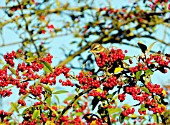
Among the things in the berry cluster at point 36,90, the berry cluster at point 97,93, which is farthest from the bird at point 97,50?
the berry cluster at point 36,90

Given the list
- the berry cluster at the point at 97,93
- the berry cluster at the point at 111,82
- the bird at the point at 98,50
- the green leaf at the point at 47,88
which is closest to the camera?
the berry cluster at the point at 111,82

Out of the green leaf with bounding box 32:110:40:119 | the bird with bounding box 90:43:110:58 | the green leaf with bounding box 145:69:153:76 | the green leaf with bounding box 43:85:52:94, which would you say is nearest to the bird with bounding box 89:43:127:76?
the bird with bounding box 90:43:110:58

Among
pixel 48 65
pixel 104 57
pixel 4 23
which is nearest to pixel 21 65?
pixel 48 65

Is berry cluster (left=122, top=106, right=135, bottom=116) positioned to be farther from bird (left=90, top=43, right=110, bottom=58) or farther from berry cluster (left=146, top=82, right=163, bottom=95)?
bird (left=90, top=43, right=110, bottom=58)

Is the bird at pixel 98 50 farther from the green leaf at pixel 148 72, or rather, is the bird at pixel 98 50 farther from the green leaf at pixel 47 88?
the green leaf at pixel 47 88

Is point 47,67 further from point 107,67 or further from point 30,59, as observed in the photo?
point 107,67

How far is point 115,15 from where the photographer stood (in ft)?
30.6

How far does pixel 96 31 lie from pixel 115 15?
0.61m

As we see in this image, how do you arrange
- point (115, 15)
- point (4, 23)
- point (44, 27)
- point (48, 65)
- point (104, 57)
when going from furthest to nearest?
point (115, 15) < point (44, 27) < point (4, 23) < point (48, 65) < point (104, 57)

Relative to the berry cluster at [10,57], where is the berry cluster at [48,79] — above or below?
below

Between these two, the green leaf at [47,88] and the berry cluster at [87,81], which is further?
the green leaf at [47,88]

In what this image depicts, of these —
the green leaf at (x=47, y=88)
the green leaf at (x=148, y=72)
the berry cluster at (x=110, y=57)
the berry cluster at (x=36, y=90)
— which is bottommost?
the green leaf at (x=148, y=72)

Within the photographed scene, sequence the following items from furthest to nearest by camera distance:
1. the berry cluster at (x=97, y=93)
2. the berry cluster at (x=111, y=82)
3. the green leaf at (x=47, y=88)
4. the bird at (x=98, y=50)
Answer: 1. the green leaf at (x=47, y=88)
2. the berry cluster at (x=97, y=93)
3. the bird at (x=98, y=50)
4. the berry cluster at (x=111, y=82)

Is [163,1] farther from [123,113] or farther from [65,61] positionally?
[123,113]
